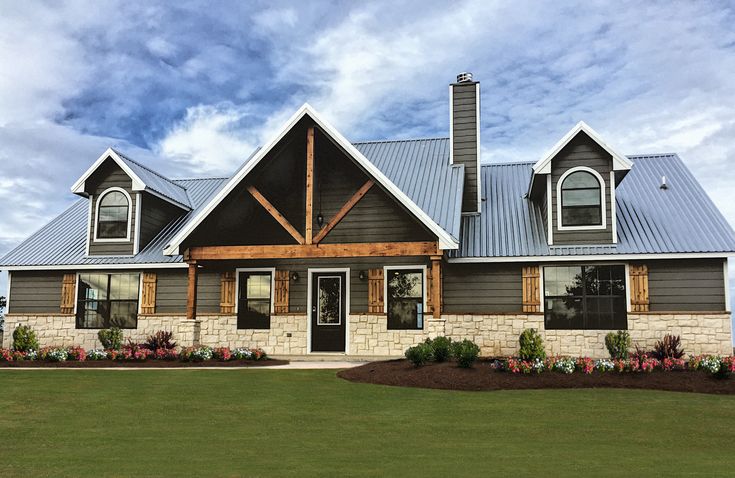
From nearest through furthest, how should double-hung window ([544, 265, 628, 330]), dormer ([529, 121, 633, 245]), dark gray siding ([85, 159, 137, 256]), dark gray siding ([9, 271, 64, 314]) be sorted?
double-hung window ([544, 265, 628, 330])
dormer ([529, 121, 633, 245])
dark gray siding ([85, 159, 137, 256])
dark gray siding ([9, 271, 64, 314])

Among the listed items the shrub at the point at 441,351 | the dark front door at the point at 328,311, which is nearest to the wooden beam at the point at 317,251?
the dark front door at the point at 328,311

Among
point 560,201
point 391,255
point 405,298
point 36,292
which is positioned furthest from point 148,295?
point 560,201

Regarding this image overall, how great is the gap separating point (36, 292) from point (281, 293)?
307 inches

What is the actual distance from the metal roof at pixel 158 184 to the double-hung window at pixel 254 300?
13.2 ft

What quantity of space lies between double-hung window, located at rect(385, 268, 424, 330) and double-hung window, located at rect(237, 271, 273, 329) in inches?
134

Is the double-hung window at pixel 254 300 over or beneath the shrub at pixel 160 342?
over

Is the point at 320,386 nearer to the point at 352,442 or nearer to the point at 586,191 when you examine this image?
the point at 352,442

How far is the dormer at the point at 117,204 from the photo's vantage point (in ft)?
62.0

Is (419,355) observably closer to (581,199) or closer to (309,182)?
(309,182)

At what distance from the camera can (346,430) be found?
7.90 metres

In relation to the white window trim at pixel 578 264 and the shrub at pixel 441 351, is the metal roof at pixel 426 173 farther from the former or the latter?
the shrub at pixel 441 351

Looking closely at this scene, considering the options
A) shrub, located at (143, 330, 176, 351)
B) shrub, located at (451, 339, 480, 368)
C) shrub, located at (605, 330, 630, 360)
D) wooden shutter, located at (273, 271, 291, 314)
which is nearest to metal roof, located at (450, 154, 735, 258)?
shrub, located at (605, 330, 630, 360)

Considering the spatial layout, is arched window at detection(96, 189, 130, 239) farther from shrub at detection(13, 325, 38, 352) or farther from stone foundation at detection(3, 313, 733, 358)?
shrub at detection(13, 325, 38, 352)

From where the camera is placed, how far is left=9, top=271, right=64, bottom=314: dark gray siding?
19141mm
